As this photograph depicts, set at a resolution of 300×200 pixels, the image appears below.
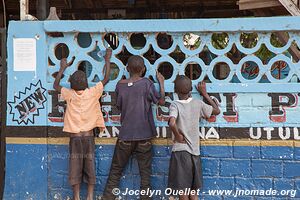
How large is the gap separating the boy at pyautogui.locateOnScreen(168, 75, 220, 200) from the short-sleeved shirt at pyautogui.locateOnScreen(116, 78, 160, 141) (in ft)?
0.90

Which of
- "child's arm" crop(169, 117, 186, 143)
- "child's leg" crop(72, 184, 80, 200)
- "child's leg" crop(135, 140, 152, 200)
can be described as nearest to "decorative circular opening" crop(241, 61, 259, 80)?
"child's arm" crop(169, 117, 186, 143)

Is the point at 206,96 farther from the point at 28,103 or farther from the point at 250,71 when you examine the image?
the point at 28,103

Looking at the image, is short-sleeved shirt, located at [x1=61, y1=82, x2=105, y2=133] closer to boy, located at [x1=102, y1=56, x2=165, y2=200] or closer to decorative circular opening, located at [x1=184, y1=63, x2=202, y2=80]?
boy, located at [x1=102, y1=56, x2=165, y2=200]

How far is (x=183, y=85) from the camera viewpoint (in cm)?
402

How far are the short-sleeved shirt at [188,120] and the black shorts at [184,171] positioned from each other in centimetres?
6

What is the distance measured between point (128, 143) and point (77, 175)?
595 millimetres

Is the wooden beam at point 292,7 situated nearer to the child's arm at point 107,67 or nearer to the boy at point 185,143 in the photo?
the boy at point 185,143

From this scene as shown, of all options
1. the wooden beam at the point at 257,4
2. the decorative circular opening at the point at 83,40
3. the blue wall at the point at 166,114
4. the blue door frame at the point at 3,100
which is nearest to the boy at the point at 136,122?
the blue wall at the point at 166,114

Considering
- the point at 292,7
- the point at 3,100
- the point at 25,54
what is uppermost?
the point at 292,7

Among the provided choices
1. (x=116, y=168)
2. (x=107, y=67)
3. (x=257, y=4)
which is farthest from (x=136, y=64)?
(x=257, y=4)

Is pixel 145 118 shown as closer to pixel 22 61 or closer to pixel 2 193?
pixel 22 61

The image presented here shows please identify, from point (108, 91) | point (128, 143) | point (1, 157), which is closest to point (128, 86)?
point (108, 91)

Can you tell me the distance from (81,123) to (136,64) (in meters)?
0.79

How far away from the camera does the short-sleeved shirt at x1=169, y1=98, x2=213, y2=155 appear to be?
4000 millimetres
